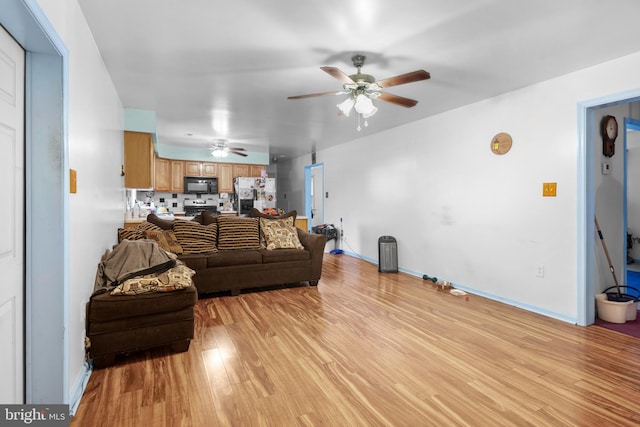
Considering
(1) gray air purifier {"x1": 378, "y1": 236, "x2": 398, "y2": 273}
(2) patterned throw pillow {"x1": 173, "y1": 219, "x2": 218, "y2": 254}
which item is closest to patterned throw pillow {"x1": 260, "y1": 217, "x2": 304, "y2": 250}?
(2) patterned throw pillow {"x1": 173, "y1": 219, "x2": 218, "y2": 254}

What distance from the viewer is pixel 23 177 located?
1491 millimetres

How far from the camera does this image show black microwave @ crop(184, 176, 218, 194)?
7289mm

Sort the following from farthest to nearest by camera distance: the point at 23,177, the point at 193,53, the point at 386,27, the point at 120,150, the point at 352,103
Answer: the point at 120,150, the point at 352,103, the point at 193,53, the point at 386,27, the point at 23,177

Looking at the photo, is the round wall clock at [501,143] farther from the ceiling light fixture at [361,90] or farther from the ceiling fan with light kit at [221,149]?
the ceiling fan with light kit at [221,149]

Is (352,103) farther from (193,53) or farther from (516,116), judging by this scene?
(516,116)

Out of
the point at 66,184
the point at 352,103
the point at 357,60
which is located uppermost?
the point at 357,60

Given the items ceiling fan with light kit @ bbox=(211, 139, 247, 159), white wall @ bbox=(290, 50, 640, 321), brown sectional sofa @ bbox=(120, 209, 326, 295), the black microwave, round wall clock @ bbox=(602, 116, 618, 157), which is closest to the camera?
white wall @ bbox=(290, 50, 640, 321)

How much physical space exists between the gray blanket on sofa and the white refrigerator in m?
5.00

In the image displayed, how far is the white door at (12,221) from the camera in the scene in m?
1.33

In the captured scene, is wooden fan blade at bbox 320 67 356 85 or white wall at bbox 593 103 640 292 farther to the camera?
white wall at bbox 593 103 640 292

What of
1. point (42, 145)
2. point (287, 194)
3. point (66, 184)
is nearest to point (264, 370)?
point (66, 184)

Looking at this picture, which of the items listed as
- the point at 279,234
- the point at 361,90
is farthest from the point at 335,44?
the point at 279,234

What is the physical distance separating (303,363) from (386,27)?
243 cm

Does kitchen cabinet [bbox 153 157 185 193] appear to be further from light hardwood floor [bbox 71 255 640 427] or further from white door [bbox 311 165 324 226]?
light hardwood floor [bbox 71 255 640 427]
